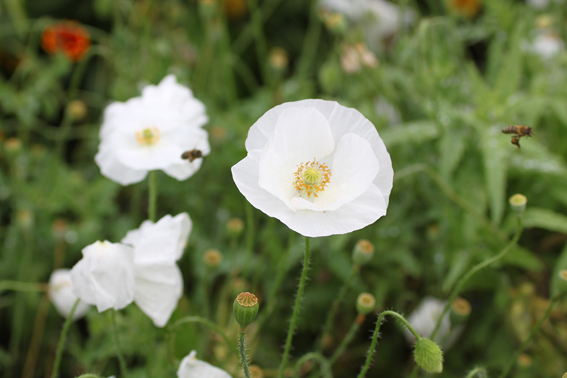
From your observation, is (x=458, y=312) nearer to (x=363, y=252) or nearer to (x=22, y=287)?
(x=363, y=252)

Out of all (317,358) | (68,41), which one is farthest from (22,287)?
(68,41)

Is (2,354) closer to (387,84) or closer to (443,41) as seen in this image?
(387,84)

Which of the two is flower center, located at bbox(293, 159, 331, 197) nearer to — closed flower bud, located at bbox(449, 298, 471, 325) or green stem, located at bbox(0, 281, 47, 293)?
closed flower bud, located at bbox(449, 298, 471, 325)

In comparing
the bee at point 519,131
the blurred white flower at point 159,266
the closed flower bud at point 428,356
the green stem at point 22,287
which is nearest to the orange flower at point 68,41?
the green stem at point 22,287

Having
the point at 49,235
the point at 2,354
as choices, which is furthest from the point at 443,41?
the point at 2,354

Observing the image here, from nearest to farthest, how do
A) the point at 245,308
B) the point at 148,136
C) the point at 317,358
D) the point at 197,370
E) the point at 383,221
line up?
the point at 245,308, the point at 197,370, the point at 317,358, the point at 148,136, the point at 383,221

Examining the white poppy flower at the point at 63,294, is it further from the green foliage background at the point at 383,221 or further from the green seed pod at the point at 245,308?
the green seed pod at the point at 245,308

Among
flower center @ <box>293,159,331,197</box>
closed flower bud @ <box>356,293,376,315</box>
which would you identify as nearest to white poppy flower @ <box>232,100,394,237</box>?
flower center @ <box>293,159,331,197</box>
